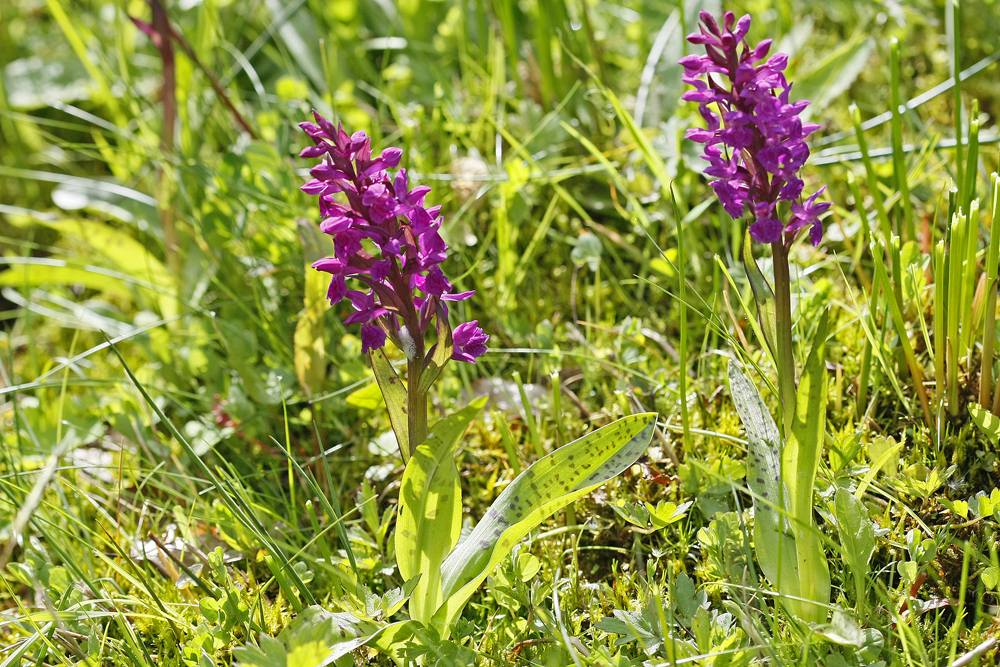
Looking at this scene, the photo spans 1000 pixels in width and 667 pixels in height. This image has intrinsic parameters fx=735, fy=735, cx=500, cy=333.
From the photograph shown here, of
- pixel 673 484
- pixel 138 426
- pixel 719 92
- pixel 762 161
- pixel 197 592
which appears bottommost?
pixel 197 592

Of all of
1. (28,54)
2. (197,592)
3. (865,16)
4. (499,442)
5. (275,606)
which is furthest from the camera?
(28,54)

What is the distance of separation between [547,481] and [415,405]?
308mm

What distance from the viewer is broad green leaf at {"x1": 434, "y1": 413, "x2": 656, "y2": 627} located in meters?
1.45

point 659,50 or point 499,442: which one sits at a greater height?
point 659,50

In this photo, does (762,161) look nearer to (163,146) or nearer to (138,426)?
(138,426)

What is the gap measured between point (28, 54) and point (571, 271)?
3569 millimetres

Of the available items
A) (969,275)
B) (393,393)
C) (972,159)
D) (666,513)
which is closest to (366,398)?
(393,393)

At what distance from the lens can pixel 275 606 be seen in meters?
1.72

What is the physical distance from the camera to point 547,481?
1.47m

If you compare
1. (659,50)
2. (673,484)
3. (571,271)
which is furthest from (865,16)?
(673,484)

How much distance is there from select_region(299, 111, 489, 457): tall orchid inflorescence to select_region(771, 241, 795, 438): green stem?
1.96ft

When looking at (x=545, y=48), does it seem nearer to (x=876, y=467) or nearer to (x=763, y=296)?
(x=763, y=296)

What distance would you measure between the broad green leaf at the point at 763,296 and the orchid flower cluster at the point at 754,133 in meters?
0.07

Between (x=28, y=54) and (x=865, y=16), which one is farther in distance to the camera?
(x=28, y=54)
